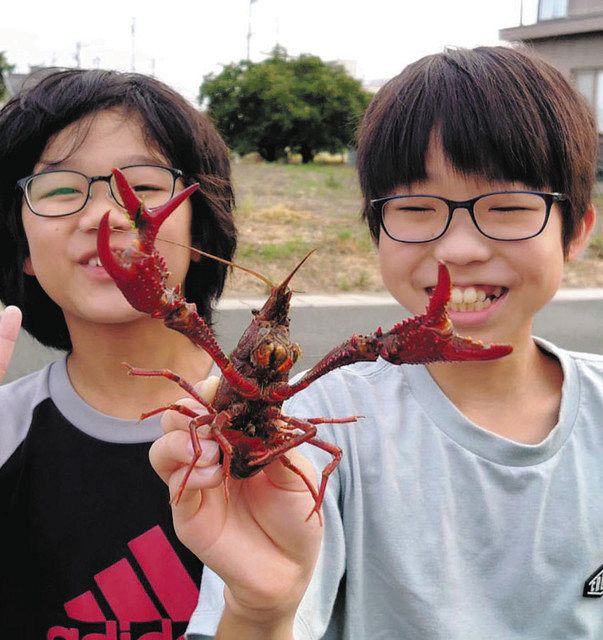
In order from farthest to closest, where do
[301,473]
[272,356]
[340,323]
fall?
1. [340,323]
2. [272,356]
3. [301,473]

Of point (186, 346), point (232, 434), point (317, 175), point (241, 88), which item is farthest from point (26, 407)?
point (241, 88)

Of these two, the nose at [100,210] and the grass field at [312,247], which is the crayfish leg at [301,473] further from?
the grass field at [312,247]

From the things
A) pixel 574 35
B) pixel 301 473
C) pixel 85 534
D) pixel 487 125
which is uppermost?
pixel 574 35

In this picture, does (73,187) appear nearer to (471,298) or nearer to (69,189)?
(69,189)

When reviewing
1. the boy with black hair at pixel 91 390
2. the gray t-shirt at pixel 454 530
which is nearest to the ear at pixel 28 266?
the boy with black hair at pixel 91 390

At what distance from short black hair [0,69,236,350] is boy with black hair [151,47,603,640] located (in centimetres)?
77

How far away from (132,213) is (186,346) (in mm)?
1202

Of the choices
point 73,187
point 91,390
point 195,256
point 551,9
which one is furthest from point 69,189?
point 551,9

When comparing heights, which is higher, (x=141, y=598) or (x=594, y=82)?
(x=594, y=82)

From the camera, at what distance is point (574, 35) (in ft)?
86.4

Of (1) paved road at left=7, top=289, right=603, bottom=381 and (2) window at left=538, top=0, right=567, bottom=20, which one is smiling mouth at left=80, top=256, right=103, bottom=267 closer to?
(1) paved road at left=7, top=289, right=603, bottom=381

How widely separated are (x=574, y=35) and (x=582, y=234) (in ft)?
90.1

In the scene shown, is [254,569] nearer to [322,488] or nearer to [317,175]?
[322,488]

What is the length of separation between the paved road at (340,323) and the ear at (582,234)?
4.38 meters
